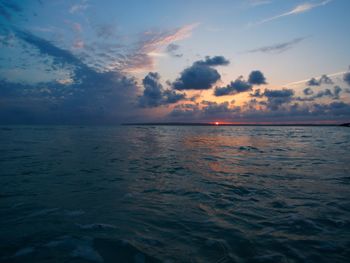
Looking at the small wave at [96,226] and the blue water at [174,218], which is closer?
the blue water at [174,218]

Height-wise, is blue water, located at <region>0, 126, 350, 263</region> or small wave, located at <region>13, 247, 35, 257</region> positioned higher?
small wave, located at <region>13, 247, 35, 257</region>

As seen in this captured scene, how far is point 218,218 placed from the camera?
6211mm

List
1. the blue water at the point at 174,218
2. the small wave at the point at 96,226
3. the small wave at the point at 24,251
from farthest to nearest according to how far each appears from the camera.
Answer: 1. the small wave at the point at 96,226
2. the blue water at the point at 174,218
3. the small wave at the point at 24,251

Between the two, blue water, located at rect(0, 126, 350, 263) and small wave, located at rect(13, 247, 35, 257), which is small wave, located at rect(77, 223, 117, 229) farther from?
small wave, located at rect(13, 247, 35, 257)

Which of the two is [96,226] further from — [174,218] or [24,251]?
[174,218]

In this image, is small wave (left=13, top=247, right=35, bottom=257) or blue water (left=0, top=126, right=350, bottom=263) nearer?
small wave (left=13, top=247, right=35, bottom=257)

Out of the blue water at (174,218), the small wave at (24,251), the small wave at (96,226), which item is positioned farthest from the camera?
the small wave at (96,226)

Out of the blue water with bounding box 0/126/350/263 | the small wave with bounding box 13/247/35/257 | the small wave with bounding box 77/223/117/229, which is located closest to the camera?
the small wave with bounding box 13/247/35/257

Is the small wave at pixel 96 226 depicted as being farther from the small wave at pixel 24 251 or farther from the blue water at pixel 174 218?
the small wave at pixel 24 251

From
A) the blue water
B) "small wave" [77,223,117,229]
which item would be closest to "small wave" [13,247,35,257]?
the blue water

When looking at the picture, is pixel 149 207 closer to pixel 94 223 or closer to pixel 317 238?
pixel 94 223

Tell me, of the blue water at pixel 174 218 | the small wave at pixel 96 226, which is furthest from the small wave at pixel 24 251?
Result: the small wave at pixel 96 226

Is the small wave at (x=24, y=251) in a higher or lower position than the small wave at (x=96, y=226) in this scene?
higher

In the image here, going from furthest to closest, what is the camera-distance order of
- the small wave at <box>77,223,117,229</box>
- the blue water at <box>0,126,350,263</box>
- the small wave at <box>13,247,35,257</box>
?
1. the small wave at <box>77,223,117,229</box>
2. the blue water at <box>0,126,350,263</box>
3. the small wave at <box>13,247,35,257</box>
